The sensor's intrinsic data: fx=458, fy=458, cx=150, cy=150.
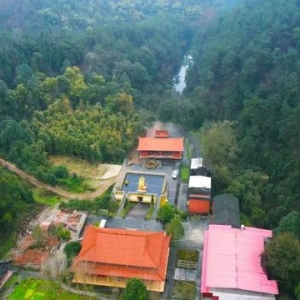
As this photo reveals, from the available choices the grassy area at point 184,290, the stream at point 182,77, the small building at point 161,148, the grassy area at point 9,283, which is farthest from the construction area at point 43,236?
the stream at point 182,77

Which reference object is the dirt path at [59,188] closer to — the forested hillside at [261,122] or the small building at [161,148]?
the small building at [161,148]

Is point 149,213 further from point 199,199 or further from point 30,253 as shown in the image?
point 30,253

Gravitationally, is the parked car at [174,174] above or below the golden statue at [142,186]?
above

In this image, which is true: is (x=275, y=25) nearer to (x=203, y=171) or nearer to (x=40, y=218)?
(x=203, y=171)

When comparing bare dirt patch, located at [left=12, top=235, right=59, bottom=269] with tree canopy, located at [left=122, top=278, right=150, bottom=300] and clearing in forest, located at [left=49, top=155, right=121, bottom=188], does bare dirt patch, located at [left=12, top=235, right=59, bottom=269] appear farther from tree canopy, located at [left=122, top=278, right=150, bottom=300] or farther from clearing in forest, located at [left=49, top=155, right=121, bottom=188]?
clearing in forest, located at [left=49, top=155, right=121, bottom=188]

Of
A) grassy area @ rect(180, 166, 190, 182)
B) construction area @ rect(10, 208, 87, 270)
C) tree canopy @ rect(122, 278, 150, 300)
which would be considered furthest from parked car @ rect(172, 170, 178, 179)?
tree canopy @ rect(122, 278, 150, 300)

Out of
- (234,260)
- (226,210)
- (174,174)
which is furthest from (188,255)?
(174,174)
